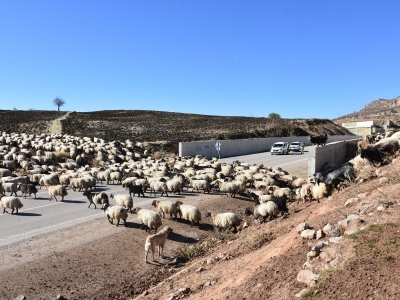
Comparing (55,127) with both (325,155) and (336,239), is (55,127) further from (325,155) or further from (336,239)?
(336,239)

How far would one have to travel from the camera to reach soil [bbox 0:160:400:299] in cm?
579

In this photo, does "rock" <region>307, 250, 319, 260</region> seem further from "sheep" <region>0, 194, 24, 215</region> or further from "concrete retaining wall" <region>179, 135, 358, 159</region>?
"concrete retaining wall" <region>179, 135, 358, 159</region>

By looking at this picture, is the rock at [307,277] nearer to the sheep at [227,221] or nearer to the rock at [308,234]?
the rock at [308,234]

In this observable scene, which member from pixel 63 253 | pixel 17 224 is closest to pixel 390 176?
pixel 63 253

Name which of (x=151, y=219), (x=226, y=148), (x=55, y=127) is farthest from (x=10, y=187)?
(x=55, y=127)

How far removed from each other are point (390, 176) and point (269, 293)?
7943 mm

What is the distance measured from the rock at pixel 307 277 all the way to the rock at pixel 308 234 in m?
1.72

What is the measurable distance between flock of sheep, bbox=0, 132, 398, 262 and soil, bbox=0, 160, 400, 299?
25.7 inches

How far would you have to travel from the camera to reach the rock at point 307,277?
5.75 meters

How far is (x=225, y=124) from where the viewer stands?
73.6 metres

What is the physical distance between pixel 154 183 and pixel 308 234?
13521 mm

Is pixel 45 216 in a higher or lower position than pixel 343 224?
lower

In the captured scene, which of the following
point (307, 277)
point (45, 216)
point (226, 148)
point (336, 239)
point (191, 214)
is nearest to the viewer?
point (307, 277)

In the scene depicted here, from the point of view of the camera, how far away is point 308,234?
777cm
